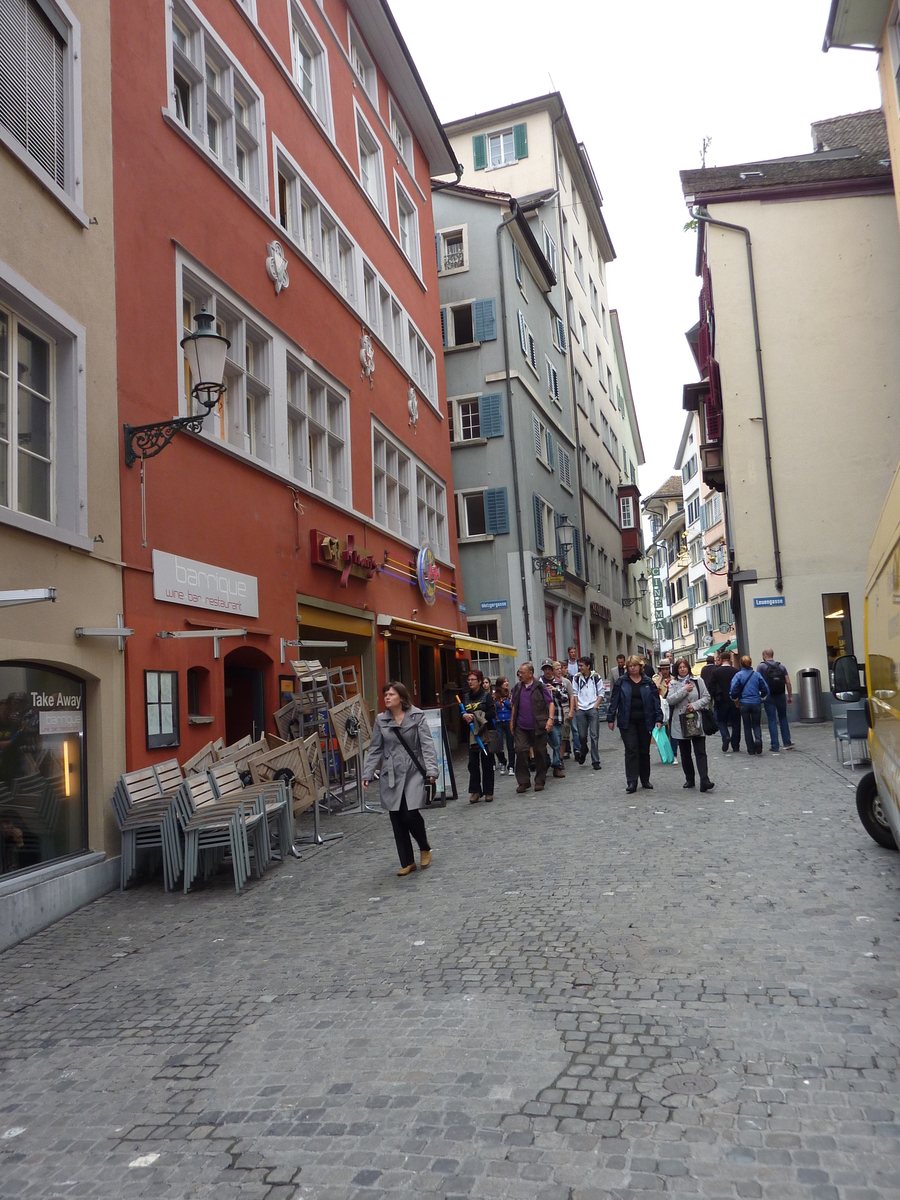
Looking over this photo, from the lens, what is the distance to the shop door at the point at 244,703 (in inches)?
509

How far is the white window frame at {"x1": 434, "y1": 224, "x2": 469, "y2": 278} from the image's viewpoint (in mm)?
30016

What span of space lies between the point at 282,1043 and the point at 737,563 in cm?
2212

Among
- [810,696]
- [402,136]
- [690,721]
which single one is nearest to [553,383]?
[402,136]

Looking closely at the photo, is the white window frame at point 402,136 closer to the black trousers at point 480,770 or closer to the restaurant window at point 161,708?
the black trousers at point 480,770

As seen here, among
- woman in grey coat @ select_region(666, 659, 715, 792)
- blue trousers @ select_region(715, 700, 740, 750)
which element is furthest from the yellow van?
blue trousers @ select_region(715, 700, 740, 750)

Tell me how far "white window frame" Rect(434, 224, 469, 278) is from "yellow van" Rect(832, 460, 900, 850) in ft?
76.7

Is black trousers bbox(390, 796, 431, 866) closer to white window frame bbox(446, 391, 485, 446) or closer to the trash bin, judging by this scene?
the trash bin

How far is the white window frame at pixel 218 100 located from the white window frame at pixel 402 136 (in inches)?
348

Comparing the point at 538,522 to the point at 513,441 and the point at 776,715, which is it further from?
the point at 776,715

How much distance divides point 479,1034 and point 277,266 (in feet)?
40.1

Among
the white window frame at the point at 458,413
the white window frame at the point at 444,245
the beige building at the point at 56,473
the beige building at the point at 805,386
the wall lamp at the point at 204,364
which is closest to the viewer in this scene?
the beige building at the point at 56,473

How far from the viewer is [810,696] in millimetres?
23047

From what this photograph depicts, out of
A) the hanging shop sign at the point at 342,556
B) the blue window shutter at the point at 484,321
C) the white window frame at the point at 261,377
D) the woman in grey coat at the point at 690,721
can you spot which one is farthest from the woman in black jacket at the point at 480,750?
the blue window shutter at the point at 484,321

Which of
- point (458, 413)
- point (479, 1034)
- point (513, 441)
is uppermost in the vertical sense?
point (458, 413)
